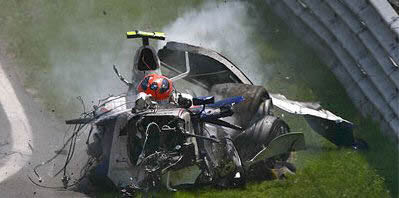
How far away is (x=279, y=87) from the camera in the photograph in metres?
18.8

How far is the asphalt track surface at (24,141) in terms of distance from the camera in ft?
50.2

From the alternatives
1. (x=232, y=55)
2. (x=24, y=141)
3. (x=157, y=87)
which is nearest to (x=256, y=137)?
(x=157, y=87)

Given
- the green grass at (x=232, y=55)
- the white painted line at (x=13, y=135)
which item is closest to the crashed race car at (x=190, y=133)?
the green grass at (x=232, y=55)

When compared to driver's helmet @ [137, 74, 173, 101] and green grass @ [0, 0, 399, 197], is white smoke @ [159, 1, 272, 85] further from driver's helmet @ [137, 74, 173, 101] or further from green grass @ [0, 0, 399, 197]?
driver's helmet @ [137, 74, 173, 101]

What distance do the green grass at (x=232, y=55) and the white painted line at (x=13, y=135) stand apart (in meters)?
0.61

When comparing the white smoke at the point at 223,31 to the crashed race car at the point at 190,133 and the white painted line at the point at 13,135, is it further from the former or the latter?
the white painted line at the point at 13,135

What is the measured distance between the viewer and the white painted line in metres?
16.3

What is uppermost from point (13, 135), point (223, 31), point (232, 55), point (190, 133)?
point (13, 135)

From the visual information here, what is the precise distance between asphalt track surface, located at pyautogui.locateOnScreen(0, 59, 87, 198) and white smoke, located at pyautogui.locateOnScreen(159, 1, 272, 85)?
4.33m

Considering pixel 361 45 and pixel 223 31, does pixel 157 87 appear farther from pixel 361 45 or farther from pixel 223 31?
pixel 223 31

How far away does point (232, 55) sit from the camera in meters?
A: 20.4

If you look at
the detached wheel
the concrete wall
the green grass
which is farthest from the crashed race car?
the concrete wall

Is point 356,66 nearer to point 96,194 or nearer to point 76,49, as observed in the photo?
point 96,194

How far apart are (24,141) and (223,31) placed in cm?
677
